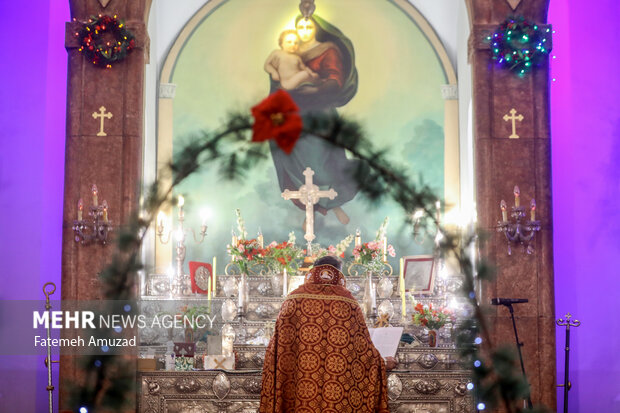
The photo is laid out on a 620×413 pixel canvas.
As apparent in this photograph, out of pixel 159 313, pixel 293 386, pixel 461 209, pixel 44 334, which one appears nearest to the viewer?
pixel 293 386

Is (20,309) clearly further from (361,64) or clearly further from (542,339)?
(361,64)

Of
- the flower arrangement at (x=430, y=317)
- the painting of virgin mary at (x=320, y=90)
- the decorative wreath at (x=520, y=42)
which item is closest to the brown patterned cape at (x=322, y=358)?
the flower arrangement at (x=430, y=317)

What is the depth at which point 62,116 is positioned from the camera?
952 centimetres

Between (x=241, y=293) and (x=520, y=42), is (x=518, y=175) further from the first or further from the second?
(x=241, y=293)

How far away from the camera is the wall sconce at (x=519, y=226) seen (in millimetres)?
8328

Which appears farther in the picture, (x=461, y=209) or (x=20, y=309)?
(x=461, y=209)

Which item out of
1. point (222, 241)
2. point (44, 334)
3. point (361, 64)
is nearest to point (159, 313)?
point (44, 334)

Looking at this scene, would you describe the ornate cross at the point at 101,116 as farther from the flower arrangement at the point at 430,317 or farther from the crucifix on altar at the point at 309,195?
the flower arrangement at the point at 430,317

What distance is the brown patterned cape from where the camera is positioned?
21.1 feet

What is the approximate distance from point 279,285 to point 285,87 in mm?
4174

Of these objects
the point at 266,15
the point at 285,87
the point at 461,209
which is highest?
the point at 266,15

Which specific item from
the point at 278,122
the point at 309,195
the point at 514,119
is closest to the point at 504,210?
the point at 514,119

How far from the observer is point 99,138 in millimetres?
8641

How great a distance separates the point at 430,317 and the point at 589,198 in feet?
7.20
